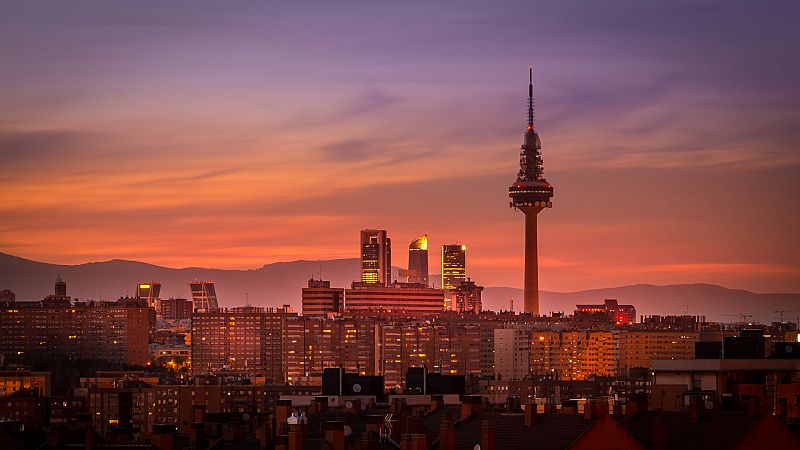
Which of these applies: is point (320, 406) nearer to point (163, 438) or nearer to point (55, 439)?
point (55, 439)

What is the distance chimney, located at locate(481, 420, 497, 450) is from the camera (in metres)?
52.0

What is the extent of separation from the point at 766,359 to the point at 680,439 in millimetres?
25965

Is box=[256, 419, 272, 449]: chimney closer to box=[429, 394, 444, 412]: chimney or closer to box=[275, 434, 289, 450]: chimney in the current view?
box=[275, 434, 289, 450]: chimney

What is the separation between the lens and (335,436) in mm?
50031

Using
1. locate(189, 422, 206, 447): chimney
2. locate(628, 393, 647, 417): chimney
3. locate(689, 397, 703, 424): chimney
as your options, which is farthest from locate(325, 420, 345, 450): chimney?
locate(189, 422, 206, 447): chimney

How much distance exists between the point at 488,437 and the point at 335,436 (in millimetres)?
3943

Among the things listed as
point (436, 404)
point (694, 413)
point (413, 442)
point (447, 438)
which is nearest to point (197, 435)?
point (436, 404)

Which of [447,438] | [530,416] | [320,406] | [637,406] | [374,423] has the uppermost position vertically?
[320,406]

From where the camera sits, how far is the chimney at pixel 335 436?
49.9m

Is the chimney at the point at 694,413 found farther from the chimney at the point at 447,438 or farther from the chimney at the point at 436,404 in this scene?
the chimney at the point at 436,404

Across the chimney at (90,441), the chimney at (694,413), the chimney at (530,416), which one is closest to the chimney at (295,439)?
the chimney at (530,416)

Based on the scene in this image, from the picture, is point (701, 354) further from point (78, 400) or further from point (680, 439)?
point (78, 400)

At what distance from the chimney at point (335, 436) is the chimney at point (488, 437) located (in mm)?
3376

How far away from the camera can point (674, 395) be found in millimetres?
69562
